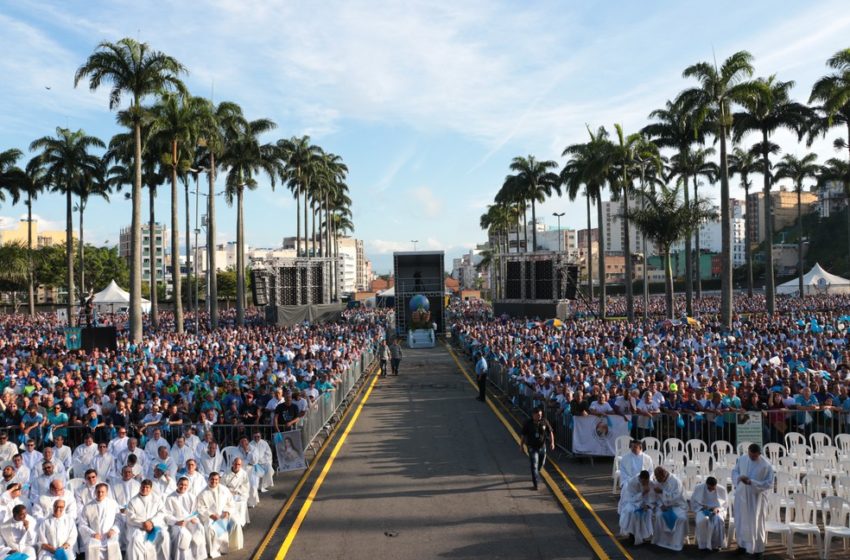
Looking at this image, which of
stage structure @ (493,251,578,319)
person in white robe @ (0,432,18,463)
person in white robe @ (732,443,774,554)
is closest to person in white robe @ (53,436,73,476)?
person in white robe @ (0,432,18,463)

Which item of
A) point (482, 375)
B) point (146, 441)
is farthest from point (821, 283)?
point (146, 441)

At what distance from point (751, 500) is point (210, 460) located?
27.0 feet

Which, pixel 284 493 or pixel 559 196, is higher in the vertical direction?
pixel 559 196

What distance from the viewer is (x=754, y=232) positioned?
630 ft

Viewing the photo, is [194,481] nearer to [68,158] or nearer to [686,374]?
[686,374]

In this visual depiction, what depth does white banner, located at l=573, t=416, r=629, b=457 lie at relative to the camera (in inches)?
524

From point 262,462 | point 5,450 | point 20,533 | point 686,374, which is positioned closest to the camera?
point 20,533

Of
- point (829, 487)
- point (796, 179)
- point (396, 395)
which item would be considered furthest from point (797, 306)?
point (829, 487)

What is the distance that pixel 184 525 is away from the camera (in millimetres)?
8898

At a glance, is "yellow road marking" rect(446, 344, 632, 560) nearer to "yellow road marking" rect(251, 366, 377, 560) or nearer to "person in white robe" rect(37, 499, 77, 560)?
"yellow road marking" rect(251, 366, 377, 560)

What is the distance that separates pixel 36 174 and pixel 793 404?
58.0 meters

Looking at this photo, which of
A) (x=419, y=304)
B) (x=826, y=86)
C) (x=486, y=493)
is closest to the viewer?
(x=486, y=493)

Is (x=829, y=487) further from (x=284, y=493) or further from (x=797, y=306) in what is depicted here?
(x=797, y=306)

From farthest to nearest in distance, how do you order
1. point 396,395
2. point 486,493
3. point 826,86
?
point 826,86
point 396,395
point 486,493
